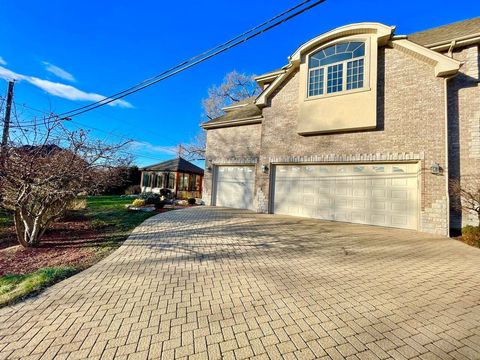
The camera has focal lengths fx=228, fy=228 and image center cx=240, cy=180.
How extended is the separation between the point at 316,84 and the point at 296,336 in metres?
10.6

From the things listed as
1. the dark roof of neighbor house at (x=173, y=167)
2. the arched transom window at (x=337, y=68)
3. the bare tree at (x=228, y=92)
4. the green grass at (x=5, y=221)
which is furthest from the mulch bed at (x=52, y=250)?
the bare tree at (x=228, y=92)

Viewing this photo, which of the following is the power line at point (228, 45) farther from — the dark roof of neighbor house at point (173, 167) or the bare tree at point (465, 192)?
the dark roof of neighbor house at point (173, 167)

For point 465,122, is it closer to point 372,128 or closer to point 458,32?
point 372,128

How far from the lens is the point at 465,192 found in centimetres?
772

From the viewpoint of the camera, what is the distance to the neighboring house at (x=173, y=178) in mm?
21406

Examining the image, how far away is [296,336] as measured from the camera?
2.40 m

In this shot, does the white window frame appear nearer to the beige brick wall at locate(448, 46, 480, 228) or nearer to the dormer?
the dormer

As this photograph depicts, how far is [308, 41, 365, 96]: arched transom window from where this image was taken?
962cm

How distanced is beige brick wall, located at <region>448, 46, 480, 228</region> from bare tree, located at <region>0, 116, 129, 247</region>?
38.6 ft

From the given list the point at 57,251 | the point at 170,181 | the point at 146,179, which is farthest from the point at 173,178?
the point at 57,251

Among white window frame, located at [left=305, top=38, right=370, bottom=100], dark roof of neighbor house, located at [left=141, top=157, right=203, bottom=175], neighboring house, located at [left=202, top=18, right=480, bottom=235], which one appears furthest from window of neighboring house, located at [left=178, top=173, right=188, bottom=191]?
white window frame, located at [left=305, top=38, right=370, bottom=100]

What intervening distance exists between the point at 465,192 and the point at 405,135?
268 cm

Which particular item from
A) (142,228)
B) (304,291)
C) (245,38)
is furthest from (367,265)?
(142,228)

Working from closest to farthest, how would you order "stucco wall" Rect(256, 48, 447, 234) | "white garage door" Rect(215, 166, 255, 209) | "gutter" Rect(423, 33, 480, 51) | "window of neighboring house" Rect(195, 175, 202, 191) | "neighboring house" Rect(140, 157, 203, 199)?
"stucco wall" Rect(256, 48, 447, 234)
"gutter" Rect(423, 33, 480, 51)
"white garage door" Rect(215, 166, 255, 209)
"neighboring house" Rect(140, 157, 203, 199)
"window of neighboring house" Rect(195, 175, 202, 191)
